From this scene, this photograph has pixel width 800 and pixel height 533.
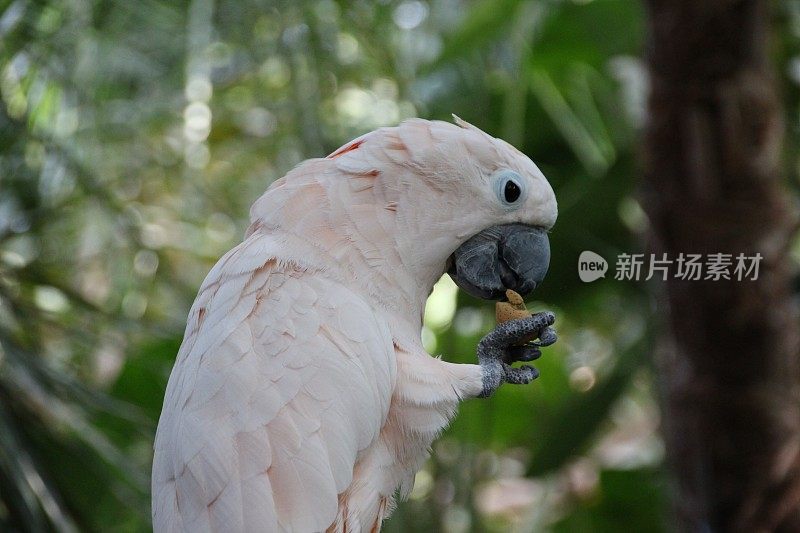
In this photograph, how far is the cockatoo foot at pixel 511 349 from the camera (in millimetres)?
1176

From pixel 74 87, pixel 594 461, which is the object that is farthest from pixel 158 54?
pixel 594 461

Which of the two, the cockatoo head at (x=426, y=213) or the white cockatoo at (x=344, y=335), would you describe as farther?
the cockatoo head at (x=426, y=213)

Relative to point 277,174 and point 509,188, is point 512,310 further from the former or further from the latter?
point 277,174

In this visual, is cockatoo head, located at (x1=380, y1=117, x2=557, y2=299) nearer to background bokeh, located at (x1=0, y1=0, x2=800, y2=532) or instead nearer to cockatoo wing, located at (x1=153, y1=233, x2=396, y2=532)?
cockatoo wing, located at (x1=153, y1=233, x2=396, y2=532)

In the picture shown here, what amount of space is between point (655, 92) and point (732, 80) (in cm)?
16

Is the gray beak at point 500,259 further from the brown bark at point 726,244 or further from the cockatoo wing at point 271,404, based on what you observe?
the brown bark at point 726,244

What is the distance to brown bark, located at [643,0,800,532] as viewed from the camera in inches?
69.3

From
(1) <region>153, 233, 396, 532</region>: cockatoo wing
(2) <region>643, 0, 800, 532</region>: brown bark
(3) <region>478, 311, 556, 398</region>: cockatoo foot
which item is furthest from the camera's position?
(2) <region>643, 0, 800, 532</region>: brown bark

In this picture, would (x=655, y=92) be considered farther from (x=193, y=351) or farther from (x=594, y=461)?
(x=594, y=461)

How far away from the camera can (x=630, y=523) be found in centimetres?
250

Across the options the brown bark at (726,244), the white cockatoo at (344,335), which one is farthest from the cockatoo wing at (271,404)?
the brown bark at (726,244)

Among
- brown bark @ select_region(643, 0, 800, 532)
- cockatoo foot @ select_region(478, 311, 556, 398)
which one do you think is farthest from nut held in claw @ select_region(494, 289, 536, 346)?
brown bark @ select_region(643, 0, 800, 532)

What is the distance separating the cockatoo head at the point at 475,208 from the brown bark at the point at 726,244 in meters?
0.69

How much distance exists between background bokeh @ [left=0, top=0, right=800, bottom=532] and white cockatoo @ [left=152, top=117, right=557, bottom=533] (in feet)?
2.01
